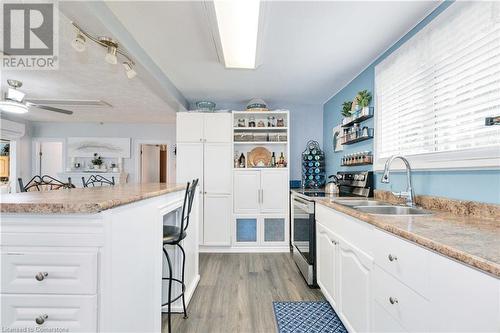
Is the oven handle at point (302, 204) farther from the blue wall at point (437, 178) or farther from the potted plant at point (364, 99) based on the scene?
the potted plant at point (364, 99)

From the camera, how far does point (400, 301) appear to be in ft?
3.67

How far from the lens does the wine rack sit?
13.5 ft

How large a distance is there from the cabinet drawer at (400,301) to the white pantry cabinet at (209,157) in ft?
8.76

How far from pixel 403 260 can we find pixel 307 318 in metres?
1.27

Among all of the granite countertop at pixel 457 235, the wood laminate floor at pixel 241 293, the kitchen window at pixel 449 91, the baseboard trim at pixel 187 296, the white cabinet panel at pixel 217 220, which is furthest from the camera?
the white cabinet panel at pixel 217 220

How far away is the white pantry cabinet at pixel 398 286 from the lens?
2.47 feet

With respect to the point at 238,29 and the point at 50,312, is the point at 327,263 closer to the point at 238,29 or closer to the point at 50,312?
the point at 50,312

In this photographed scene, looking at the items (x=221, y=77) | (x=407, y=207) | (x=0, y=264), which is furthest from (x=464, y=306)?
(x=221, y=77)

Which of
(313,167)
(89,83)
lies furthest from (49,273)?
(313,167)

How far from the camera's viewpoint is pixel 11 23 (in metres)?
1.99

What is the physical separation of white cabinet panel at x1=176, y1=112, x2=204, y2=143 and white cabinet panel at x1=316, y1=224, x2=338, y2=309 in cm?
223

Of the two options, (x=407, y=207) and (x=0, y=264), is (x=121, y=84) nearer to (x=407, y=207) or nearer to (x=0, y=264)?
(x=0, y=264)

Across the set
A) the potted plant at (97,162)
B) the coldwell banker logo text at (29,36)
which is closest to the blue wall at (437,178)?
the coldwell banker logo text at (29,36)

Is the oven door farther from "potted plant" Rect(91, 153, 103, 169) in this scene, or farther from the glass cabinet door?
"potted plant" Rect(91, 153, 103, 169)
